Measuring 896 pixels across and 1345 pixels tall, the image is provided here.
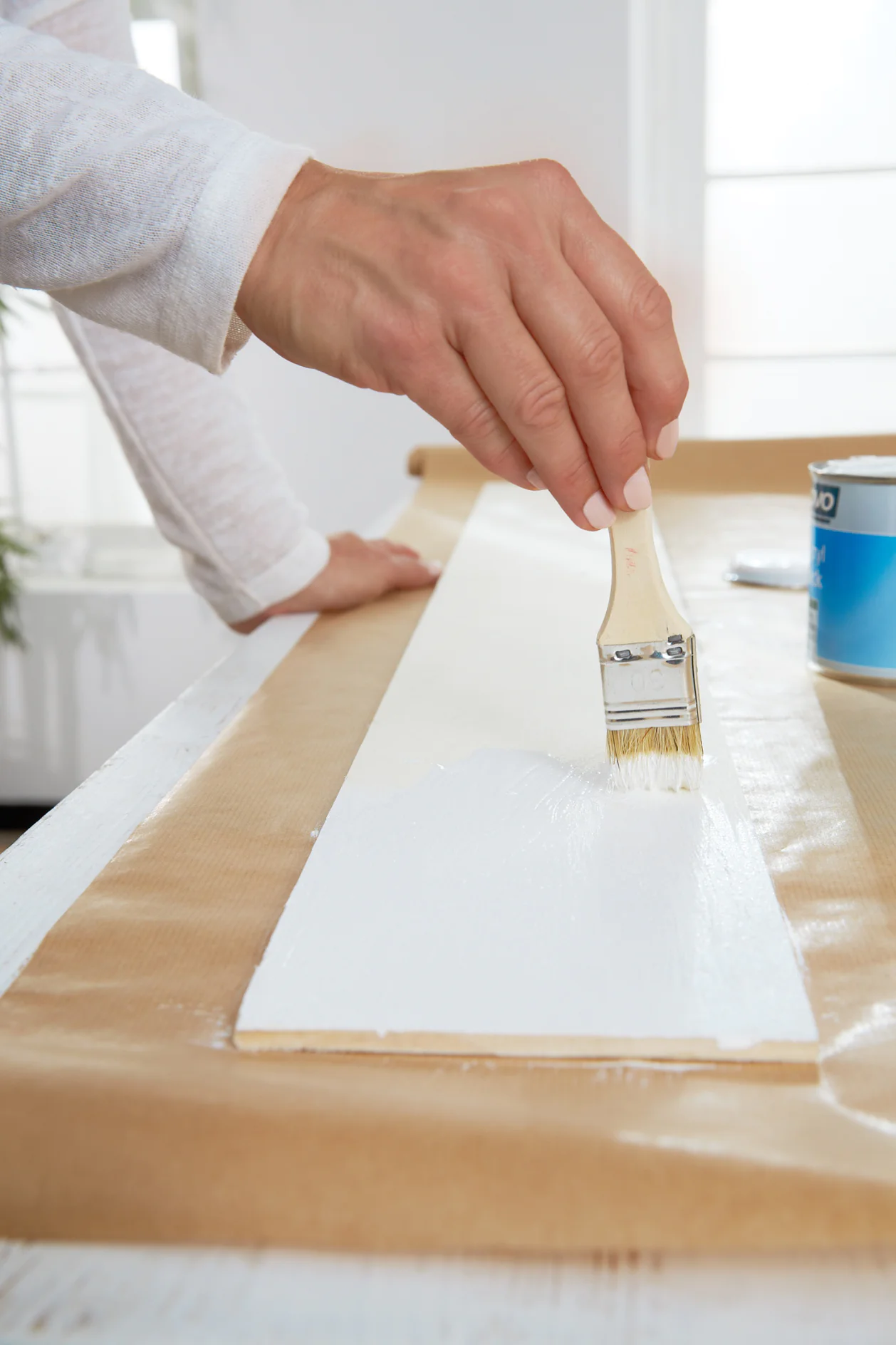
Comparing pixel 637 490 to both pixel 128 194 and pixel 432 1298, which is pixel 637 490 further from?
pixel 432 1298

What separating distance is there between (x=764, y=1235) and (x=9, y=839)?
2646mm

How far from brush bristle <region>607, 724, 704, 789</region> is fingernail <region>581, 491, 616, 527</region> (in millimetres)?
107

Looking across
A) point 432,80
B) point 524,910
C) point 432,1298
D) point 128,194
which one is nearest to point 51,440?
point 432,80

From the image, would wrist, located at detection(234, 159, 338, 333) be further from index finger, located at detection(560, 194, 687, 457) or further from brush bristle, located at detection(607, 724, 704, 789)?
brush bristle, located at detection(607, 724, 704, 789)

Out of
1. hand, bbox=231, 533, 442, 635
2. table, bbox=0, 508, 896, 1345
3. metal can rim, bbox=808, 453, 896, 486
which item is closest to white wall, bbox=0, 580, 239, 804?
hand, bbox=231, 533, 442, 635

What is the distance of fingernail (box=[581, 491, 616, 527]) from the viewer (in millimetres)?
555

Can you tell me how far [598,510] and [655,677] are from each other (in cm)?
9

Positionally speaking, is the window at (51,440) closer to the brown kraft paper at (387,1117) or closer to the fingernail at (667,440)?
the fingernail at (667,440)

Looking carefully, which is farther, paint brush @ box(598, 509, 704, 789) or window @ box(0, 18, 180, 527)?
window @ box(0, 18, 180, 527)

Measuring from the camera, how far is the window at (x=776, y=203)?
2299 mm

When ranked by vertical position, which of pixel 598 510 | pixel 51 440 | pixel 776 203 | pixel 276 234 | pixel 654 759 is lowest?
pixel 51 440

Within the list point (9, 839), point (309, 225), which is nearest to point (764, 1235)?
point (309, 225)

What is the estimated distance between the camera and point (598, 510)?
558mm

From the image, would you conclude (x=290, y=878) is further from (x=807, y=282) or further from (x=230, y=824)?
(x=807, y=282)
